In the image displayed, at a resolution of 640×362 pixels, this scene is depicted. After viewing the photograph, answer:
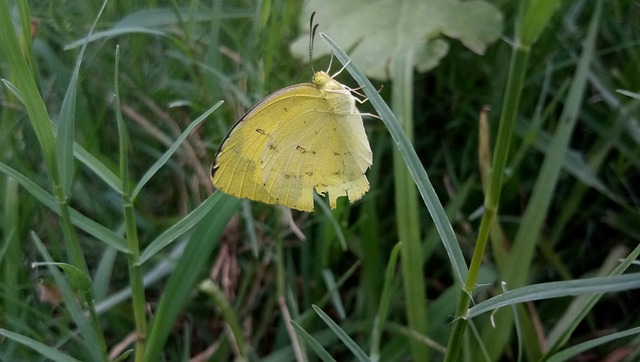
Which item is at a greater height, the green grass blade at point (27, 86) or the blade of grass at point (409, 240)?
the green grass blade at point (27, 86)

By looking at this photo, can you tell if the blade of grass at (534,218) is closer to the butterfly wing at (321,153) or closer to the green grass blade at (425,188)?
the butterfly wing at (321,153)

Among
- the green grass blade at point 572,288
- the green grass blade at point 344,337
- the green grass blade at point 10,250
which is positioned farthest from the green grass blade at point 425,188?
the green grass blade at point 10,250

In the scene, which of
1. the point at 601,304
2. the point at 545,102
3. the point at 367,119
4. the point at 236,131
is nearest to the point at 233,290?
the point at 236,131

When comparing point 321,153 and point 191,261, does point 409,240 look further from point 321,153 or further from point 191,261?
point 191,261

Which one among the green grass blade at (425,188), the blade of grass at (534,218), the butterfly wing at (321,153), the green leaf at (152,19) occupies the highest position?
the green leaf at (152,19)

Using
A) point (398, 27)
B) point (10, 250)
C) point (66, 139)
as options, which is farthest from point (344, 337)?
point (398, 27)

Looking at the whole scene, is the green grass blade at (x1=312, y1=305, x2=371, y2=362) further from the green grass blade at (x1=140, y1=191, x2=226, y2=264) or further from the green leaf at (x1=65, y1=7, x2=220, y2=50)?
the green leaf at (x1=65, y1=7, x2=220, y2=50)

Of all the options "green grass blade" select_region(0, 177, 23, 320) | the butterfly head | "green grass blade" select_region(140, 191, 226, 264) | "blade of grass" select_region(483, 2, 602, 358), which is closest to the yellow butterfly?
the butterfly head
